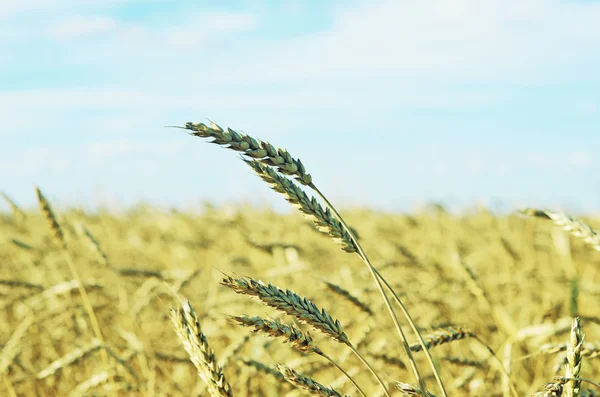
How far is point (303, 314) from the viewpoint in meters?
1.10

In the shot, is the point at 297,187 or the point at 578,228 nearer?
the point at 297,187

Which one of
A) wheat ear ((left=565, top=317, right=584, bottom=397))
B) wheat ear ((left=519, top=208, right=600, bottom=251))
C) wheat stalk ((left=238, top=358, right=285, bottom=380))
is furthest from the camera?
wheat stalk ((left=238, top=358, right=285, bottom=380))

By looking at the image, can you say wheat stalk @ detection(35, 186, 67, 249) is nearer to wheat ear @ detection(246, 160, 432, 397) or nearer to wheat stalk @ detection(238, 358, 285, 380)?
wheat stalk @ detection(238, 358, 285, 380)

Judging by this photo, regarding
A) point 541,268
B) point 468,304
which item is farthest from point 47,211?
point 541,268

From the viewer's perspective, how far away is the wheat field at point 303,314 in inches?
45.1

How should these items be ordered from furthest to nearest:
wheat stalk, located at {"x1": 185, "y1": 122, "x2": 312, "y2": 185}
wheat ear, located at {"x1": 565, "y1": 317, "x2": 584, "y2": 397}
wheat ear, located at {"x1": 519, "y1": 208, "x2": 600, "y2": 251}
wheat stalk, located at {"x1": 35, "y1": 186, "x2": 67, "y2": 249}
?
wheat stalk, located at {"x1": 35, "y1": 186, "x2": 67, "y2": 249}
wheat ear, located at {"x1": 519, "y1": 208, "x2": 600, "y2": 251}
wheat ear, located at {"x1": 565, "y1": 317, "x2": 584, "y2": 397}
wheat stalk, located at {"x1": 185, "y1": 122, "x2": 312, "y2": 185}

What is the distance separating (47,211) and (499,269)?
480cm

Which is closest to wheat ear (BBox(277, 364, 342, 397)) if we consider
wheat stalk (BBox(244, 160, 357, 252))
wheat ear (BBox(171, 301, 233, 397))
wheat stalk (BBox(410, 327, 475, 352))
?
wheat ear (BBox(171, 301, 233, 397))

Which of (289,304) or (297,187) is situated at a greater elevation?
(297,187)

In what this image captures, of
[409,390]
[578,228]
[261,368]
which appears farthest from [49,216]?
[578,228]

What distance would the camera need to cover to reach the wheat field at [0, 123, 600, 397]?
3.76 feet

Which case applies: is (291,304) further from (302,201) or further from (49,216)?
(49,216)

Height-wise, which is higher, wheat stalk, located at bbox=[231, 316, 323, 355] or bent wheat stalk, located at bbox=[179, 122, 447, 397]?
bent wheat stalk, located at bbox=[179, 122, 447, 397]

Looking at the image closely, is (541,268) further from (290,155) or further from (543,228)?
(290,155)
